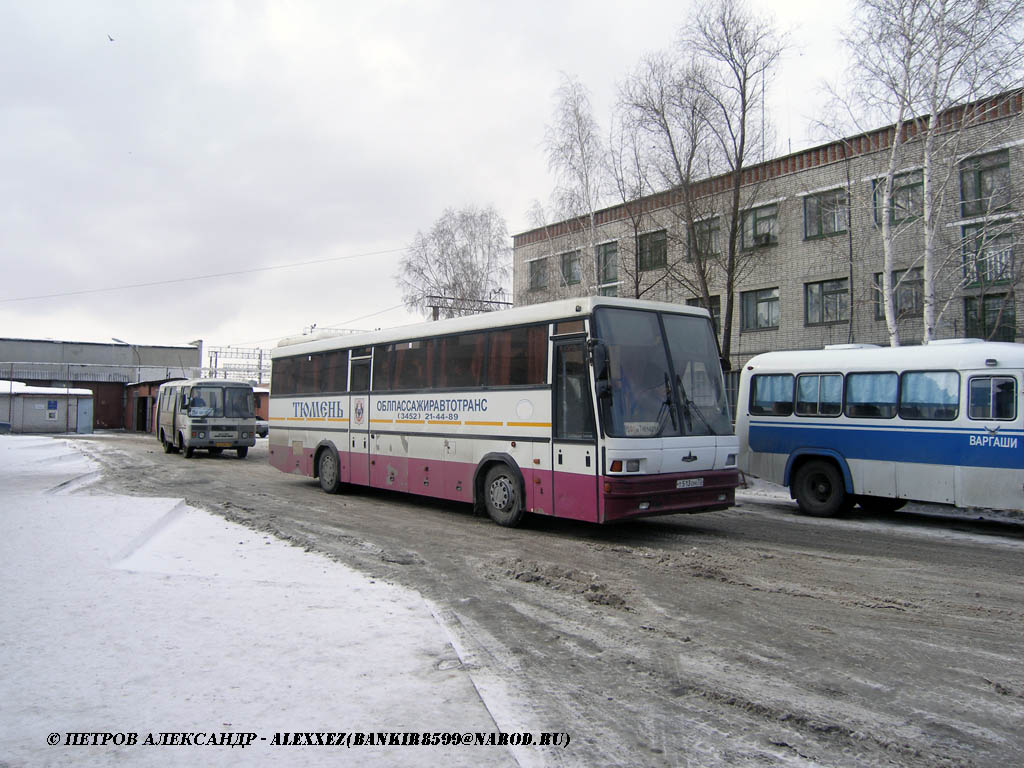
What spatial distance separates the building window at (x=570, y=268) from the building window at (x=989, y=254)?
46.7 feet

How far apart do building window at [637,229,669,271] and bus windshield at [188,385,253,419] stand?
15.6m

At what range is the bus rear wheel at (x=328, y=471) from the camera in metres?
15.7

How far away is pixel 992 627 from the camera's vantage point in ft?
19.7

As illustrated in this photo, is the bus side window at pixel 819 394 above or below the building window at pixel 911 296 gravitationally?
below

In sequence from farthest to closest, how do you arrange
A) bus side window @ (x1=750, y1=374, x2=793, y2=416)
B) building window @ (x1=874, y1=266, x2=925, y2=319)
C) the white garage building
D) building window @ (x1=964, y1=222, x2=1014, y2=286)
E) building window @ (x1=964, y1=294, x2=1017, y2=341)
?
the white garage building, building window @ (x1=874, y1=266, x2=925, y2=319), building window @ (x1=964, y1=294, x2=1017, y2=341), building window @ (x1=964, y1=222, x2=1014, y2=286), bus side window @ (x1=750, y1=374, x2=793, y2=416)

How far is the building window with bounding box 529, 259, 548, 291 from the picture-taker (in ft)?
114

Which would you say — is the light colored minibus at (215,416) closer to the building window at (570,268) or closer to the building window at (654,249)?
the building window at (570,268)

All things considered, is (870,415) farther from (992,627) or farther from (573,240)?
(573,240)

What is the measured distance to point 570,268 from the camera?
31391mm

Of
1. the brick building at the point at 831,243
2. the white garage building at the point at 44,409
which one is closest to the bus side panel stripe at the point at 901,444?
the brick building at the point at 831,243

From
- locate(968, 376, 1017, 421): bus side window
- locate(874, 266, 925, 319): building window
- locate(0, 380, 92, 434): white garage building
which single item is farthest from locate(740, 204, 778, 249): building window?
locate(0, 380, 92, 434): white garage building

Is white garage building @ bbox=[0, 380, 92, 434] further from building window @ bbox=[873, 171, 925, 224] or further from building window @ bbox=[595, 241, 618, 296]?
building window @ bbox=[873, 171, 925, 224]

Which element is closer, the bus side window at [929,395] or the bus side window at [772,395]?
the bus side window at [929,395]

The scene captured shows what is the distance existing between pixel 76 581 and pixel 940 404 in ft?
38.8
